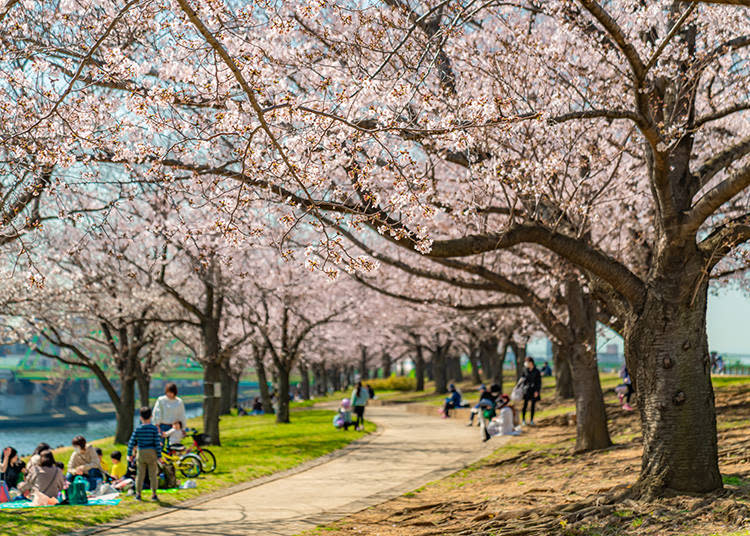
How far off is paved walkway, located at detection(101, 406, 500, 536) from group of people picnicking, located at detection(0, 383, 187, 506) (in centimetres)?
116

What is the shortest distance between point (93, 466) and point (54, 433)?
4995 cm

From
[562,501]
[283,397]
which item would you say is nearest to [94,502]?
[562,501]

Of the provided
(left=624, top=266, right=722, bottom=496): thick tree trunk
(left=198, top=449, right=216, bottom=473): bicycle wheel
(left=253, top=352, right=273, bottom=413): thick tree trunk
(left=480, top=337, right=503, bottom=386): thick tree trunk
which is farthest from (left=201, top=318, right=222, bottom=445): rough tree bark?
(left=480, top=337, right=503, bottom=386): thick tree trunk

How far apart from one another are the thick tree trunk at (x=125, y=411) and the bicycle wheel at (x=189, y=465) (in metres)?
10.3

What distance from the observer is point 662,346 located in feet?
26.0

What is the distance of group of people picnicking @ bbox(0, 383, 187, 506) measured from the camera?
10.8m

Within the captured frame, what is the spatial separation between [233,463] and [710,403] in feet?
33.8

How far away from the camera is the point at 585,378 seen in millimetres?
13320

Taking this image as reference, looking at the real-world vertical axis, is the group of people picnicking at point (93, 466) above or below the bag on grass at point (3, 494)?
above

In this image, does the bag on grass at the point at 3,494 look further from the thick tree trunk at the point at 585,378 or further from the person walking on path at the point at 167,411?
the thick tree trunk at the point at 585,378

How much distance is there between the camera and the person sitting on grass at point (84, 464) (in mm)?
11984

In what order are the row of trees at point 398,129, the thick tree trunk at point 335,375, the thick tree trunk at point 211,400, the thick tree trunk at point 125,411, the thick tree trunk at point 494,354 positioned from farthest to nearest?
the thick tree trunk at point 335,375
the thick tree trunk at point 494,354
the thick tree trunk at point 125,411
the thick tree trunk at point 211,400
the row of trees at point 398,129

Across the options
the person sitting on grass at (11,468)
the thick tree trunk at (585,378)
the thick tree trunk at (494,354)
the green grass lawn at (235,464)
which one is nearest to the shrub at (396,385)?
the thick tree trunk at (494,354)

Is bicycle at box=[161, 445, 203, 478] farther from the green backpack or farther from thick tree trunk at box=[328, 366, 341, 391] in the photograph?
thick tree trunk at box=[328, 366, 341, 391]
